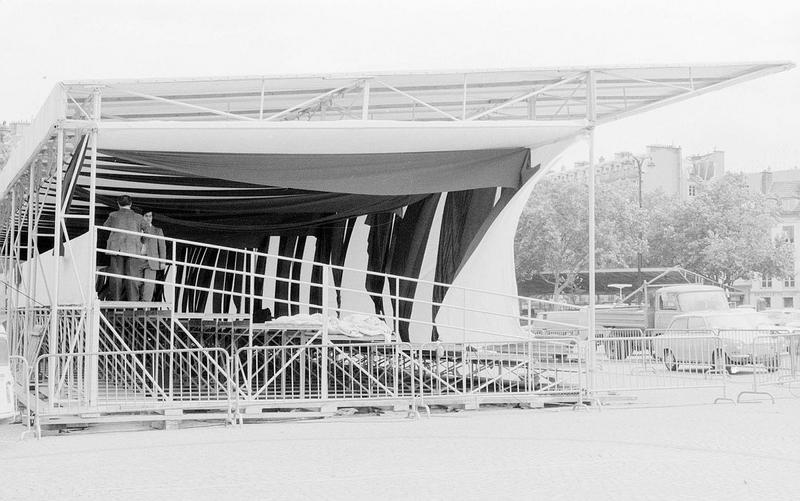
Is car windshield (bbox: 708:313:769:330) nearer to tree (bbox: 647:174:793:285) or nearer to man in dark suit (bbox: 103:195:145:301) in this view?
man in dark suit (bbox: 103:195:145:301)

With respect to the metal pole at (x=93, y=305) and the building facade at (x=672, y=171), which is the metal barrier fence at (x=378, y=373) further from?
the building facade at (x=672, y=171)

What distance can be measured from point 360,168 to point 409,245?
3564mm

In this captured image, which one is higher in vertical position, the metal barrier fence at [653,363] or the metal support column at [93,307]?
the metal support column at [93,307]

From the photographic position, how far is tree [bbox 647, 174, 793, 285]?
52156 mm

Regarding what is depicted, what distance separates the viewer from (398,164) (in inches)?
566

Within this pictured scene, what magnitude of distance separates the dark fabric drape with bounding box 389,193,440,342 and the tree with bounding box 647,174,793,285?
37491mm

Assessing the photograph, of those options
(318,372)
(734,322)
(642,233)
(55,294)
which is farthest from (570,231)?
(55,294)

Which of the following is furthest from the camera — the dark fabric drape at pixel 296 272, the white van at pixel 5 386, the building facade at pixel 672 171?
the building facade at pixel 672 171

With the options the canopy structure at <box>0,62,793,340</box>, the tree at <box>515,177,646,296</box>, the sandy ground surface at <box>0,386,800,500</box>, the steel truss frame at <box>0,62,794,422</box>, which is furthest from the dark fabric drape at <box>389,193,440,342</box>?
Answer: the tree at <box>515,177,646,296</box>

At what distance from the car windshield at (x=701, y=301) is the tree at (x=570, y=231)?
2411 cm

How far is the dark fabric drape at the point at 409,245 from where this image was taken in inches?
674

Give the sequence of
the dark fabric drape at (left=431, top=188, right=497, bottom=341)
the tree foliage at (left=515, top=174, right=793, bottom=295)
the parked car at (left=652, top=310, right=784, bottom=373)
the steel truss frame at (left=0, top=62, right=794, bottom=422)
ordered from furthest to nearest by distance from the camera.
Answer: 1. the tree foliage at (left=515, top=174, right=793, bottom=295)
2. the parked car at (left=652, top=310, right=784, bottom=373)
3. the dark fabric drape at (left=431, top=188, right=497, bottom=341)
4. the steel truss frame at (left=0, top=62, right=794, bottom=422)

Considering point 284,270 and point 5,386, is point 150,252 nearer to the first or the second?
point 5,386

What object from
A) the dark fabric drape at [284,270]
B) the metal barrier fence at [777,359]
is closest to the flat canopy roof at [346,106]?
the dark fabric drape at [284,270]
